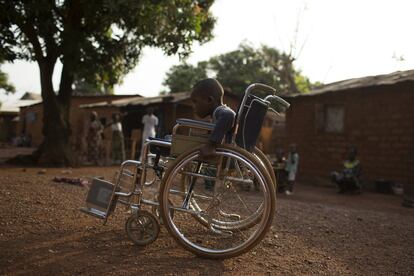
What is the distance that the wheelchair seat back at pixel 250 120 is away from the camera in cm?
315

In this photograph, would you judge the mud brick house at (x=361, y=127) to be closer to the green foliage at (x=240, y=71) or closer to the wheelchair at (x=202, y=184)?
the wheelchair at (x=202, y=184)

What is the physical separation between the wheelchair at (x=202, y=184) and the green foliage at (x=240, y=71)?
28.4 metres

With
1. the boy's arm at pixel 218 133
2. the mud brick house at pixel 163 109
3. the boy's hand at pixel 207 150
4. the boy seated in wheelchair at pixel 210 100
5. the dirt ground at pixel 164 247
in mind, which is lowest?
the dirt ground at pixel 164 247

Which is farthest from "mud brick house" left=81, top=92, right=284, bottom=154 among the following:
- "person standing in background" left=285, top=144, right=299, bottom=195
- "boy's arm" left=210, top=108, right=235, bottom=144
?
"boy's arm" left=210, top=108, right=235, bottom=144

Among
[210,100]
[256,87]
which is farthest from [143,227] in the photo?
[256,87]

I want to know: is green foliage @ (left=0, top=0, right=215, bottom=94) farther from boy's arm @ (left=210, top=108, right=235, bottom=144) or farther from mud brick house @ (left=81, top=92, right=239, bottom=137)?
boy's arm @ (left=210, top=108, right=235, bottom=144)

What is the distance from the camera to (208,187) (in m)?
3.42

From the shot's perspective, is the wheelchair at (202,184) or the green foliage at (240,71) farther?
the green foliage at (240,71)

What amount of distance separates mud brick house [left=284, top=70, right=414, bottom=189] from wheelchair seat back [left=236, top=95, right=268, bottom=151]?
290 inches

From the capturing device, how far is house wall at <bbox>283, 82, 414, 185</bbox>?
9523 mm

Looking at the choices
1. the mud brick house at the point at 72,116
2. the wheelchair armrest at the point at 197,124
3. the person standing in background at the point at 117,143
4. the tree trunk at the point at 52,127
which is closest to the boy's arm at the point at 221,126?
the wheelchair armrest at the point at 197,124

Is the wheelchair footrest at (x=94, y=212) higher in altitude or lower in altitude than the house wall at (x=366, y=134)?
lower

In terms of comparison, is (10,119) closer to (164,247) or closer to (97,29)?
(97,29)

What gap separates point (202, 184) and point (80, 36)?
8.01 metres
